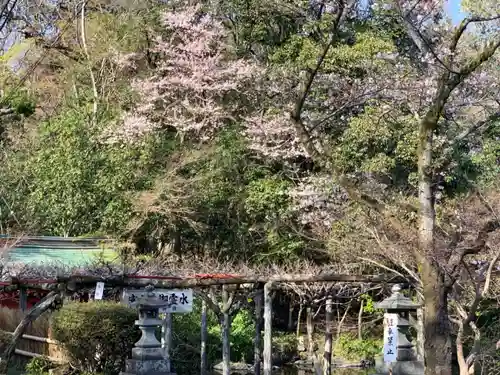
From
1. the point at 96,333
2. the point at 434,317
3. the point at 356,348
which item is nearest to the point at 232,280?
the point at 96,333

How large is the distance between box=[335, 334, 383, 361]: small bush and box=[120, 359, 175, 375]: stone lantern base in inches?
349

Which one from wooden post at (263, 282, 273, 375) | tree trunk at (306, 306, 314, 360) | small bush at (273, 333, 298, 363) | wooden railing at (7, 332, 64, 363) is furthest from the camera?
small bush at (273, 333, 298, 363)

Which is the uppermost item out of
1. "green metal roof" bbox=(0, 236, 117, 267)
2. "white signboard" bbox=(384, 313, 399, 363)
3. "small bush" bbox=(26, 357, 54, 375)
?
"green metal roof" bbox=(0, 236, 117, 267)

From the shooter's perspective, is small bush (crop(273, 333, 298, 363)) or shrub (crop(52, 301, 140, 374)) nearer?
shrub (crop(52, 301, 140, 374))

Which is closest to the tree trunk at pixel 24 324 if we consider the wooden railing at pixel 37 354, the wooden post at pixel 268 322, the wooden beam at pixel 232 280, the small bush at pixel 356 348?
the wooden beam at pixel 232 280

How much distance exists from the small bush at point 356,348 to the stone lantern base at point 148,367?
886cm

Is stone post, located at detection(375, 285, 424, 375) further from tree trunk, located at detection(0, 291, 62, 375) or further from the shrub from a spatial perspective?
the shrub

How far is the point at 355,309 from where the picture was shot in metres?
18.7

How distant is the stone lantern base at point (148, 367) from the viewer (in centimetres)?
835

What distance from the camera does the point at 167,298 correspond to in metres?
8.92

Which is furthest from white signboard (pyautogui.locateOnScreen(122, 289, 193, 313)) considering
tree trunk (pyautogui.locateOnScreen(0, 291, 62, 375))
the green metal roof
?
the green metal roof

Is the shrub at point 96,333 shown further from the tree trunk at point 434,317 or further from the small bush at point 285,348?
the tree trunk at point 434,317

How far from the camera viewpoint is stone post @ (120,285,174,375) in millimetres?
8375

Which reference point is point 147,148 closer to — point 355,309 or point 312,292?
point 312,292
